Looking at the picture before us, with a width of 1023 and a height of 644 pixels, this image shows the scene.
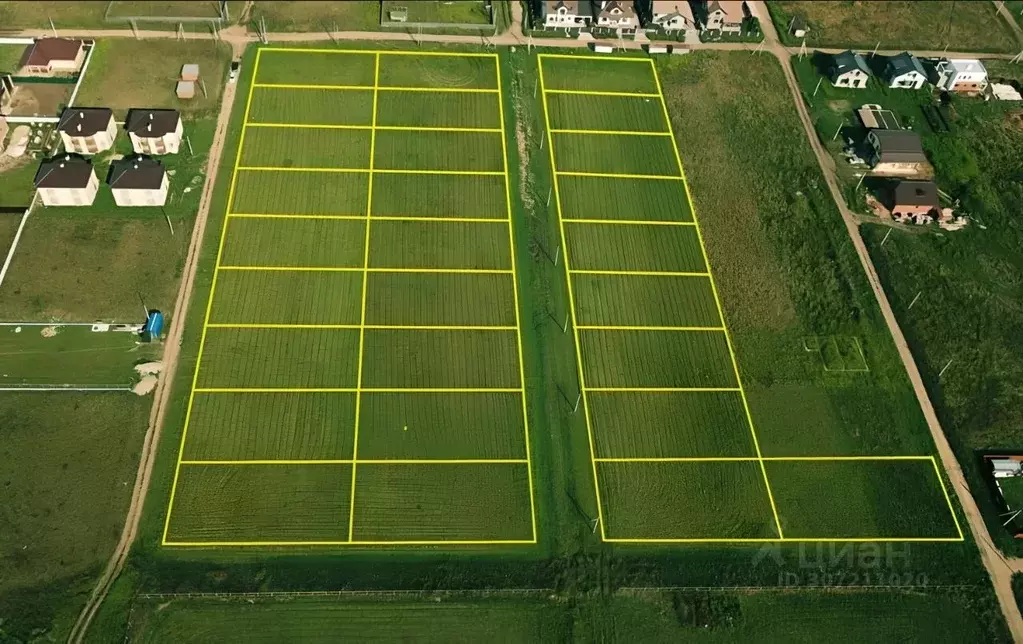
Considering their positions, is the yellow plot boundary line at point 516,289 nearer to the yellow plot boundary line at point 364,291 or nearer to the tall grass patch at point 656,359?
the tall grass patch at point 656,359

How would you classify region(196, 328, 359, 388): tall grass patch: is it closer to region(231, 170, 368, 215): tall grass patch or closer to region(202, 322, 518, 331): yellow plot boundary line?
region(202, 322, 518, 331): yellow plot boundary line

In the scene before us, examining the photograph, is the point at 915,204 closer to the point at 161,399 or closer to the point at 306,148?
the point at 306,148

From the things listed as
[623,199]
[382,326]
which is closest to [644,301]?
[623,199]

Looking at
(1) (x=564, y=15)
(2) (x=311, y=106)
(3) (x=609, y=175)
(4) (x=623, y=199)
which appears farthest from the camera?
(1) (x=564, y=15)

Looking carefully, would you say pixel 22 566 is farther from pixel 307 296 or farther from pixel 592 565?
pixel 592 565

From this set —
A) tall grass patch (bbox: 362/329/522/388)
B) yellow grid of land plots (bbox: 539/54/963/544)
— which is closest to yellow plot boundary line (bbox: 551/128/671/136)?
yellow grid of land plots (bbox: 539/54/963/544)

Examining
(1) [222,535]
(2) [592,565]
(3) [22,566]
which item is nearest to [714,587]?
(2) [592,565]
